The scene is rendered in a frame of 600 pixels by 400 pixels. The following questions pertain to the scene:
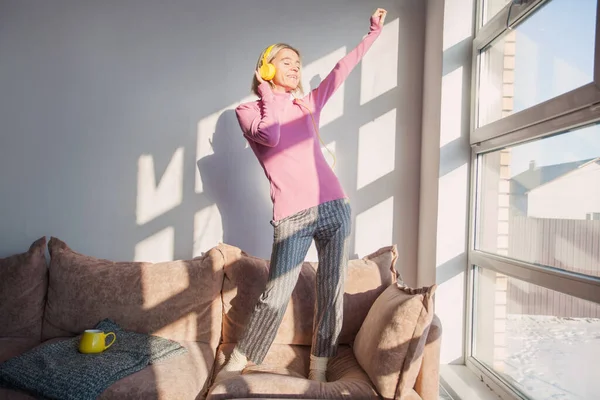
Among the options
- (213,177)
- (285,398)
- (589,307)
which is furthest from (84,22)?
(589,307)

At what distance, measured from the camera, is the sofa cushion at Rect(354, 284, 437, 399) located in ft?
5.52

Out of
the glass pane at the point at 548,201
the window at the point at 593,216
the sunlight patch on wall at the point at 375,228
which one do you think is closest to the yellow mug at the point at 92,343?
the sunlight patch on wall at the point at 375,228

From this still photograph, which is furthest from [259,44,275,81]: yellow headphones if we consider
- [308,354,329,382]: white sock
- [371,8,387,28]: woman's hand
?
[308,354,329,382]: white sock

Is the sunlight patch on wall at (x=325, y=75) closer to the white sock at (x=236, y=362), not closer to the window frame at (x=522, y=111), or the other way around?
the window frame at (x=522, y=111)

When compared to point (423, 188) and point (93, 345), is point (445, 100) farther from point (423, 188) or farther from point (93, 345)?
point (93, 345)

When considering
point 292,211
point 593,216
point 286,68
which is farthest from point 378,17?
point 593,216

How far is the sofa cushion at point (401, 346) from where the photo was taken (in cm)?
168

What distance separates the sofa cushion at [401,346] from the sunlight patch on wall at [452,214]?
2.74ft

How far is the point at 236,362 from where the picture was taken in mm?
2006

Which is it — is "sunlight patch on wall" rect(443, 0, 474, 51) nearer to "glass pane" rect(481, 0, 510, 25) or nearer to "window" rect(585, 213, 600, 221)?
"glass pane" rect(481, 0, 510, 25)

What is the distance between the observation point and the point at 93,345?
206 centimetres

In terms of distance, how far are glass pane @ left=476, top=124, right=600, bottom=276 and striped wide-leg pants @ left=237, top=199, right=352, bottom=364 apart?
2.28 ft

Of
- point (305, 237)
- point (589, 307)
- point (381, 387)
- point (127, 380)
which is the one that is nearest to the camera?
point (589, 307)

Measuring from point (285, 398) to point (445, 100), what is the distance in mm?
1676
